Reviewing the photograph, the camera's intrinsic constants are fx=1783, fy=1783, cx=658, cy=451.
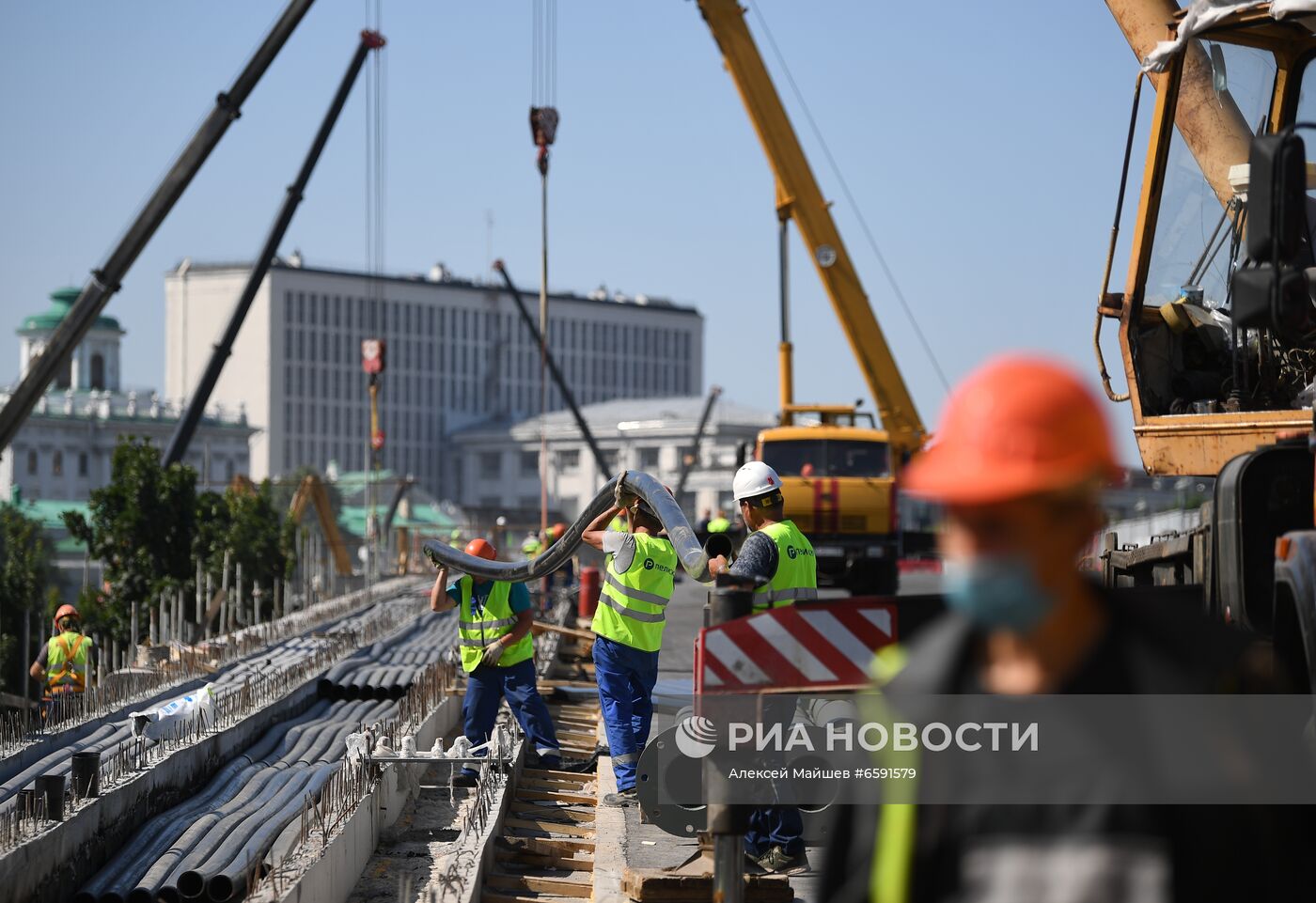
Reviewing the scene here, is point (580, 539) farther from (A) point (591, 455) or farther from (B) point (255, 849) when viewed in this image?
(A) point (591, 455)

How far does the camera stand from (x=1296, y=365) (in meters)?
8.74

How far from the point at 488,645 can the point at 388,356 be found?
144m

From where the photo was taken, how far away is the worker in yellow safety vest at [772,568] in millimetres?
8016

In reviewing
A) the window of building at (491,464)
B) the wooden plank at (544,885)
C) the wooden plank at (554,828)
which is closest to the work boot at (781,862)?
the wooden plank at (544,885)

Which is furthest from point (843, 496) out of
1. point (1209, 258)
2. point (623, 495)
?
point (1209, 258)

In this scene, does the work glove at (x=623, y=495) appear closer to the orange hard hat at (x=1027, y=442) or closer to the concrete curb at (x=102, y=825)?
the concrete curb at (x=102, y=825)

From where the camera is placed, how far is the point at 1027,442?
106 inches

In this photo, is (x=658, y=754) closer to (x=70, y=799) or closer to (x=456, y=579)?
(x=70, y=799)

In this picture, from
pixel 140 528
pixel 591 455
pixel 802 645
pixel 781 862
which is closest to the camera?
pixel 802 645

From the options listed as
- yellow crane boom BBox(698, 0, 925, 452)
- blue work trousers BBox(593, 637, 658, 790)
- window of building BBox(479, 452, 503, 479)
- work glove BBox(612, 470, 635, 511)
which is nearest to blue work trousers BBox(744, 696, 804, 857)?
blue work trousers BBox(593, 637, 658, 790)

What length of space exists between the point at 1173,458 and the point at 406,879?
419 cm

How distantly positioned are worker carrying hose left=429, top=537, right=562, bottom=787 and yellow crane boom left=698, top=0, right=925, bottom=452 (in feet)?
63.5

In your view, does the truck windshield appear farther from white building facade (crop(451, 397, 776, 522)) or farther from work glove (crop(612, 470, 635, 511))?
white building facade (crop(451, 397, 776, 522))

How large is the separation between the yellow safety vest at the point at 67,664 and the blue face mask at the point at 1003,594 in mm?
15541
